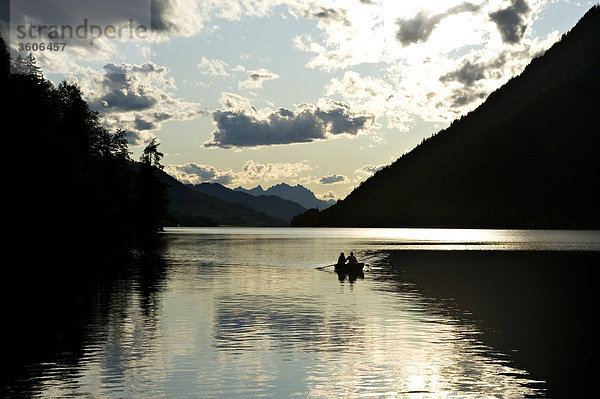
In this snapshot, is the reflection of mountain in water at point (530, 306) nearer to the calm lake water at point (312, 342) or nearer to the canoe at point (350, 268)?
the calm lake water at point (312, 342)

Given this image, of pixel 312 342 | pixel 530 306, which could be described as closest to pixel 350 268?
pixel 530 306

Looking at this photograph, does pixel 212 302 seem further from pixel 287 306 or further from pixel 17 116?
pixel 17 116

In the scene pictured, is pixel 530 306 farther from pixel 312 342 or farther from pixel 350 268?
pixel 350 268

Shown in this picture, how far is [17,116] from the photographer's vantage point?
78.2 meters

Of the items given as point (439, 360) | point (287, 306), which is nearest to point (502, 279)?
point (287, 306)

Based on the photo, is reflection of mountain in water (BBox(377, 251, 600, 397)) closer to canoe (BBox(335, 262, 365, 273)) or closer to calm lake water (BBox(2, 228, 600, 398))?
calm lake water (BBox(2, 228, 600, 398))

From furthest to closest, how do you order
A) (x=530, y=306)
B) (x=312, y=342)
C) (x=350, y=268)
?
(x=350, y=268)
(x=530, y=306)
(x=312, y=342)

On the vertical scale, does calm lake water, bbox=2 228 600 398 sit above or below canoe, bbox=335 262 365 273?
below

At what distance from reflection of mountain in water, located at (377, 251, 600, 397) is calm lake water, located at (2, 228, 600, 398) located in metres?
0.13

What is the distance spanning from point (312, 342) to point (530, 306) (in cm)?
2430

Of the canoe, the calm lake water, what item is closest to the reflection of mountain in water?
the calm lake water

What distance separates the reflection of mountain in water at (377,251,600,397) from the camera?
29594 millimetres

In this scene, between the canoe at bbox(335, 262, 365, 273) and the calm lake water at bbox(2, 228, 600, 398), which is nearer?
the calm lake water at bbox(2, 228, 600, 398)

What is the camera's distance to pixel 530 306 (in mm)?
51188
